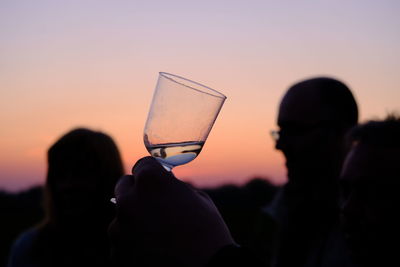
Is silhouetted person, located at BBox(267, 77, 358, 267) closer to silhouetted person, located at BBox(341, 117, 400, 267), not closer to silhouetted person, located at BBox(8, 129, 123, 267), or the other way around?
silhouetted person, located at BBox(341, 117, 400, 267)

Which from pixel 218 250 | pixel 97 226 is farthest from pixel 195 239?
pixel 97 226

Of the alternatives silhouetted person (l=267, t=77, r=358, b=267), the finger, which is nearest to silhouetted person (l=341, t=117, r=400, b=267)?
silhouetted person (l=267, t=77, r=358, b=267)

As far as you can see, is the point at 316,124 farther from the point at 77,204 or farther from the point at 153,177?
the point at 153,177

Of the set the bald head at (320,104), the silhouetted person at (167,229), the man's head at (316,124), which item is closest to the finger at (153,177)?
the silhouetted person at (167,229)

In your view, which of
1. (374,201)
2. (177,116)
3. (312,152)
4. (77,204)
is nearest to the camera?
(177,116)

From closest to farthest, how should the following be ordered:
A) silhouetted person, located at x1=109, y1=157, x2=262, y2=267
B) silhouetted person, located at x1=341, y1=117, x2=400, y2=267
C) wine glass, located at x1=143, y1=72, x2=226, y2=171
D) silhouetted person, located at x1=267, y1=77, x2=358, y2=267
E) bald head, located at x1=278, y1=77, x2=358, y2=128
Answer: silhouetted person, located at x1=109, y1=157, x2=262, y2=267 → wine glass, located at x1=143, y1=72, x2=226, y2=171 → silhouetted person, located at x1=341, y1=117, x2=400, y2=267 → silhouetted person, located at x1=267, y1=77, x2=358, y2=267 → bald head, located at x1=278, y1=77, x2=358, y2=128

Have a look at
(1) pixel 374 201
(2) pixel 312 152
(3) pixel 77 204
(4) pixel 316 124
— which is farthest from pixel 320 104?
(3) pixel 77 204
